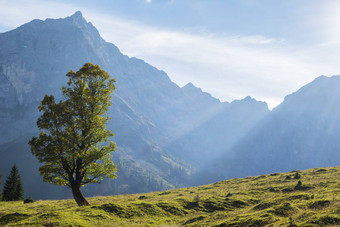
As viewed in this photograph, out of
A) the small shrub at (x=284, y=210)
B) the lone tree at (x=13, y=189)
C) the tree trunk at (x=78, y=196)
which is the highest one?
the lone tree at (x=13, y=189)

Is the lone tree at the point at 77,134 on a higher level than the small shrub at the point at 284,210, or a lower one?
higher

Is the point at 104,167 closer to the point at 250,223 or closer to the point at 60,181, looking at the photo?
the point at 60,181

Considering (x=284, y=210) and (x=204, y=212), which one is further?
(x=204, y=212)

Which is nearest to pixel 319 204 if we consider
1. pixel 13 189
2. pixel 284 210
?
pixel 284 210

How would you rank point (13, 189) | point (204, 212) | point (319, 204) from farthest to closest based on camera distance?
point (13, 189)
point (204, 212)
point (319, 204)

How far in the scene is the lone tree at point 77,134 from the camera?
29062mm

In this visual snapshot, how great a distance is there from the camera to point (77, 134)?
30.4 meters

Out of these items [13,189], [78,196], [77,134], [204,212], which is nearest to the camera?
[204,212]

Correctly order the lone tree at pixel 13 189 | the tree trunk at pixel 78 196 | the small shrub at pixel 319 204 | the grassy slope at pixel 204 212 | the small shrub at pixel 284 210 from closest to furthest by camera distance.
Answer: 1. the grassy slope at pixel 204 212
2. the small shrub at pixel 284 210
3. the small shrub at pixel 319 204
4. the tree trunk at pixel 78 196
5. the lone tree at pixel 13 189

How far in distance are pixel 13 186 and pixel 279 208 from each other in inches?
3800

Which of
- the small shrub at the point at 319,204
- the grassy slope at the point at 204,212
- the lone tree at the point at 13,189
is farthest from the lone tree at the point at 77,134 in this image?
the lone tree at the point at 13,189

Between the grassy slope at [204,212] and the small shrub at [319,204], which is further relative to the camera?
the small shrub at [319,204]

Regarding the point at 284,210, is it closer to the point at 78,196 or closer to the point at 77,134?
the point at 78,196

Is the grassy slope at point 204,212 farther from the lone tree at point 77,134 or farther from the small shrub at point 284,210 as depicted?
the lone tree at point 77,134
